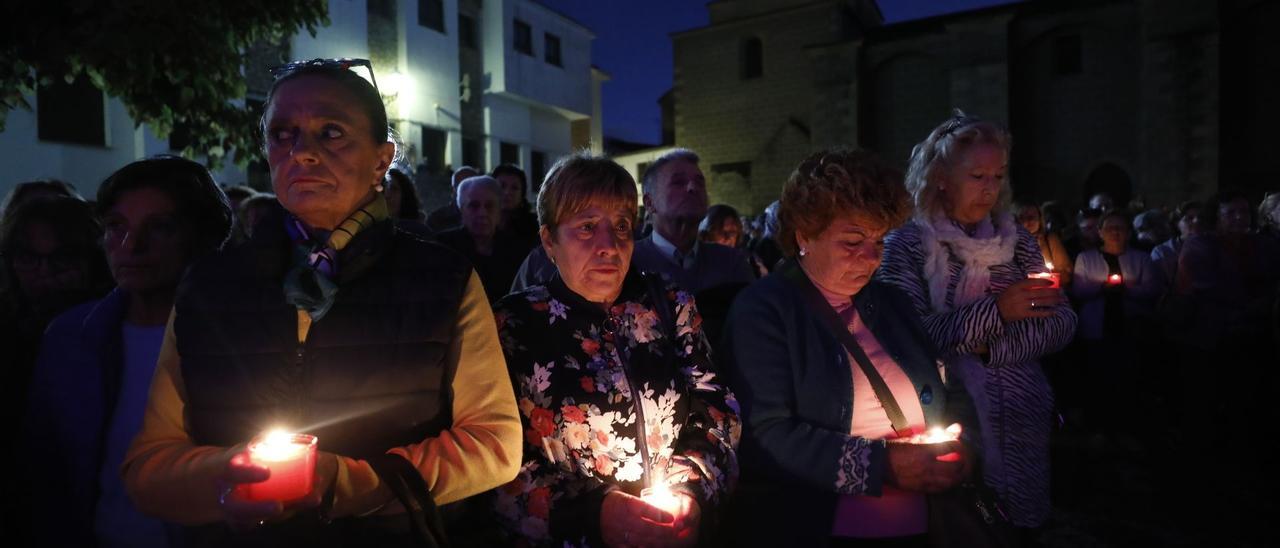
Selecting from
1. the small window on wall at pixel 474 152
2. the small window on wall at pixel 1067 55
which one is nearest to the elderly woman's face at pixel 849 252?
the small window on wall at pixel 474 152

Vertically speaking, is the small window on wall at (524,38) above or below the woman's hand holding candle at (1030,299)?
above

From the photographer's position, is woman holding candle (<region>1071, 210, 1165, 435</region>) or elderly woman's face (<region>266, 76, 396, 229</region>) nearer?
elderly woman's face (<region>266, 76, 396, 229</region>)

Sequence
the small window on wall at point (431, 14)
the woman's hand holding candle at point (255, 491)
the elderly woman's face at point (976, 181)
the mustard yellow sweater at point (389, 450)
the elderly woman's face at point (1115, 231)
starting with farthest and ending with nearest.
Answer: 1. the small window on wall at point (431, 14)
2. the elderly woman's face at point (1115, 231)
3. the elderly woman's face at point (976, 181)
4. the mustard yellow sweater at point (389, 450)
5. the woman's hand holding candle at point (255, 491)

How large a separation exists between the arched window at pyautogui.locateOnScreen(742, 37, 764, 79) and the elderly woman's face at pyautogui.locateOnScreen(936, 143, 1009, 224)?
27436mm

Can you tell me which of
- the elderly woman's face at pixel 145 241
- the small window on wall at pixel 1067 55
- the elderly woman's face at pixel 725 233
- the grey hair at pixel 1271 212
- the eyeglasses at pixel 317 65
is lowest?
the elderly woman's face at pixel 145 241

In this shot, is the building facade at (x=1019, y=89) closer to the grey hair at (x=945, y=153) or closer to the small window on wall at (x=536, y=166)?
the small window on wall at (x=536, y=166)

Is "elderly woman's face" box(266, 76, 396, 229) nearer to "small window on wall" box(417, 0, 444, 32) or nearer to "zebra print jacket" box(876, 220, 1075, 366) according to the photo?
"zebra print jacket" box(876, 220, 1075, 366)

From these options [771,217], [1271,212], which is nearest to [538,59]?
[771,217]

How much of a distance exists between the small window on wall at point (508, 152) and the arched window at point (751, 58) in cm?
998

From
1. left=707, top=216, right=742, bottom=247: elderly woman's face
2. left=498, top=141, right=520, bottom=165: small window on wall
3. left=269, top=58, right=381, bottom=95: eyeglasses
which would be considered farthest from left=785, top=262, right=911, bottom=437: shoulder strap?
left=498, top=141, right=520, bottom=165: small window on wall

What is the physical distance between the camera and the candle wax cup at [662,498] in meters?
1.84

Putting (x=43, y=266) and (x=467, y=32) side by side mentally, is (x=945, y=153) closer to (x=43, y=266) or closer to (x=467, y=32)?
(x=43, y=266)

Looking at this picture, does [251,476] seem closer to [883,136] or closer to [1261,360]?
[1261,360]

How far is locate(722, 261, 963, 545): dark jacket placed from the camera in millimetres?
2127
